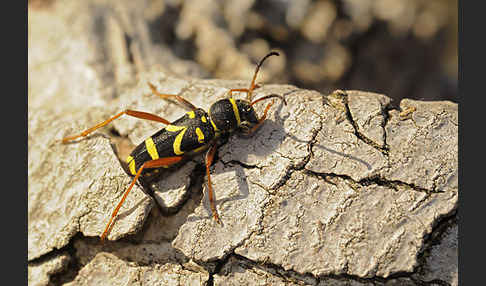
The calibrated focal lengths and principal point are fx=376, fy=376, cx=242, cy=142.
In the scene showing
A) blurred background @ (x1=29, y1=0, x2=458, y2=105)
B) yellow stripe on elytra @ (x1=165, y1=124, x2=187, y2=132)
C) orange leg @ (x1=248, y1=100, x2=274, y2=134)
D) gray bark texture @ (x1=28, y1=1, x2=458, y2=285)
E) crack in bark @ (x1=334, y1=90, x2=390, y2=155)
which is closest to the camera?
gray bark texture @ (x1=28, y1=1, x2=458, y2=285)

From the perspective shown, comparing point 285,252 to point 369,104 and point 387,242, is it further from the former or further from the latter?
point 369,104

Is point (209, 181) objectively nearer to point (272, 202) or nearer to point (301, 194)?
point (272, 202)

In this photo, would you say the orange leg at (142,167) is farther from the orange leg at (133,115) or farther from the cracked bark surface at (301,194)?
the orange leg at (133,115)

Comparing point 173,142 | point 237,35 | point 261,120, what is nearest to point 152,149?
point 173,142

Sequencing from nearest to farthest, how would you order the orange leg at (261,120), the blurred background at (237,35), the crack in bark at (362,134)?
1. the crack in bark at (362,134)
2. the orange leg at (261,120)
3. the blurred background at (237,35)

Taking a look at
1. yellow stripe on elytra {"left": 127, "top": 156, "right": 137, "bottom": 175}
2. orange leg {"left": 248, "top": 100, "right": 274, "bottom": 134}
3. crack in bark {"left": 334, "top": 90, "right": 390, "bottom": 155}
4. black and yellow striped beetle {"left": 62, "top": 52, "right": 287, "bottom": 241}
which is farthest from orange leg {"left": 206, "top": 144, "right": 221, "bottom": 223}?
crack in bark {"left": 334, "top": 90, "right": 390, "bottom": 155}

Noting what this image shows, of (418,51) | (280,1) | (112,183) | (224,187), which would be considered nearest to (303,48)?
(280,1)

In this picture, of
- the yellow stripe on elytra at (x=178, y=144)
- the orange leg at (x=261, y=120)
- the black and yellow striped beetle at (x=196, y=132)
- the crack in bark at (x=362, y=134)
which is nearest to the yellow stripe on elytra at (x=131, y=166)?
the black and yellow striped beetle at (x=196, y=132)

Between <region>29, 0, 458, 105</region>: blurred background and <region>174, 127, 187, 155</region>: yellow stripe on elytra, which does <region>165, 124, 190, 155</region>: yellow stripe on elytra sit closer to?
<region>174, 127, 187, 155</region>: yellow stripe on elytra
